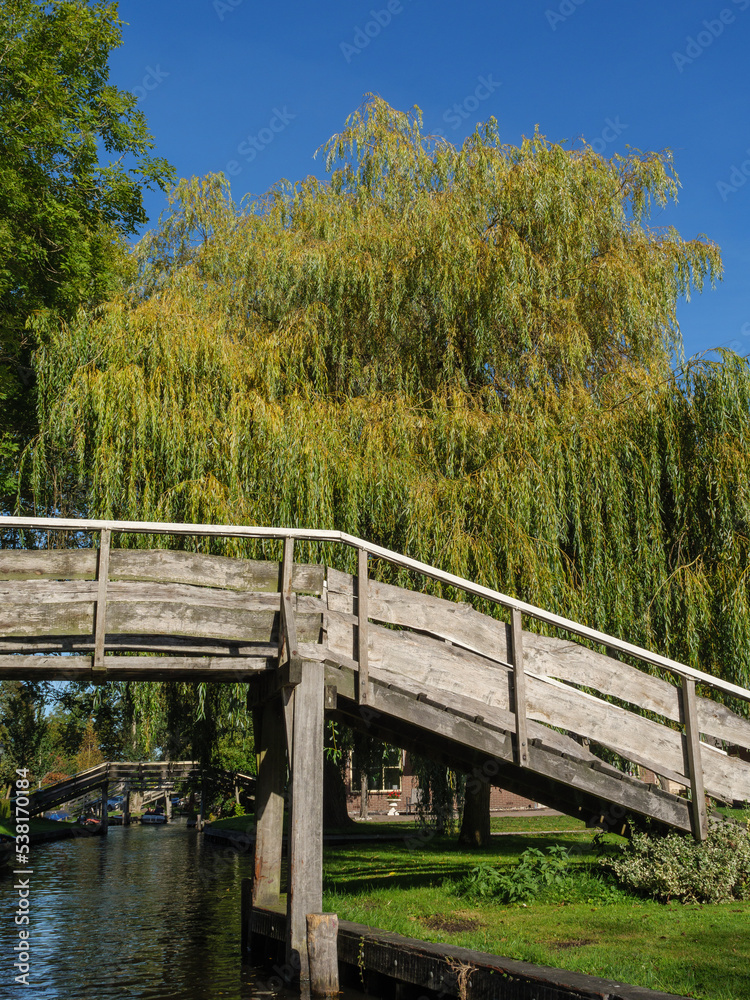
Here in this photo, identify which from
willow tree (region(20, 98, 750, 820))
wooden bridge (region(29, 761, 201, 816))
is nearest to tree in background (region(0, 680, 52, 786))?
wooden bridge (region(29, 761, 201, 816))

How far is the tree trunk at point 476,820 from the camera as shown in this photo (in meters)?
15.9

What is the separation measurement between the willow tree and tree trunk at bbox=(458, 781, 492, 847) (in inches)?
220

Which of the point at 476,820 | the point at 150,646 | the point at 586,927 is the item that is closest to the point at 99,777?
the point at 476,820

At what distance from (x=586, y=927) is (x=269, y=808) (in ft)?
12.2

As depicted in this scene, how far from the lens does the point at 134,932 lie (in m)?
11.8

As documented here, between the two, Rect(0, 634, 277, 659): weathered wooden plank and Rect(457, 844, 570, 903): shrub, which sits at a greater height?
Rect(0, 634, 277, 659): weathered wooden plank

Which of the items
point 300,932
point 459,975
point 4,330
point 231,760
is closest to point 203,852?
point 231,760

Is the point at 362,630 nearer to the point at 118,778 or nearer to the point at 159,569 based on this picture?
the point at 159,569

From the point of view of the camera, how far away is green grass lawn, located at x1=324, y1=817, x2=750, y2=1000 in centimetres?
612

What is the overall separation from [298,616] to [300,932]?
2.71 meters

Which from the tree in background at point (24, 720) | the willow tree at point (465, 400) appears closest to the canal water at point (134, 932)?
the tree in background at point (24, 720)

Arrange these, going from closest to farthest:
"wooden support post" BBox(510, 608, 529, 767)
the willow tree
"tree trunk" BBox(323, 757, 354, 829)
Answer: "wooden support post" BBox(510, 608, 529, 767), the willow tree, "tree trunk" BBox(323, 757, 354, 829)

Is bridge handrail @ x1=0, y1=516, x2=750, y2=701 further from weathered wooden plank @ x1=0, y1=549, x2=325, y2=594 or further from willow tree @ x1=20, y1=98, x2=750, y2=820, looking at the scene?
willow tree @ x1=20, y1=98, x2=750, y2=820

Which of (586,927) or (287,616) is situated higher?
(287,616)
